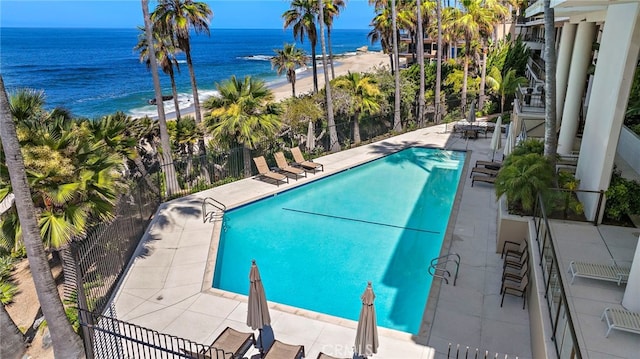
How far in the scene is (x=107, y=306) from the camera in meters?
9.29

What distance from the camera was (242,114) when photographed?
16438 millimetres

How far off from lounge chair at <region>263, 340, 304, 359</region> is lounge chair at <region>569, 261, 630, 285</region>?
480 cm

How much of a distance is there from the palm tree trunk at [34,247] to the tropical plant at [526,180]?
939 cm

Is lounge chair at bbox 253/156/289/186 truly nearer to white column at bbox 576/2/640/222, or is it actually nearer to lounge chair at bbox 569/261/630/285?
white column at bbox 576/2/640/222

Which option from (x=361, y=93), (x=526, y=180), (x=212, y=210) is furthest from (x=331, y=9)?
(x=526, y=180)

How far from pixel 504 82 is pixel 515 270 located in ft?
72.8

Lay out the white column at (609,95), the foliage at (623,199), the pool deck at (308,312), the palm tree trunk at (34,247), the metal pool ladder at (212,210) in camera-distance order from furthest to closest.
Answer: the metal pool ladder at (212,210)
the foliage at (623,199)
the white column at (609,95)
the pool deck at (308,312)
the palm tree trunk at (34,247)

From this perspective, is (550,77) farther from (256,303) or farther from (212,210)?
(212,210)

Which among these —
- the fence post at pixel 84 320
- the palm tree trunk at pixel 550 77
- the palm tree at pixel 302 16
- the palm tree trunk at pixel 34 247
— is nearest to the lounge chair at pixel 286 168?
the palm tree trunk at pixel 550 77

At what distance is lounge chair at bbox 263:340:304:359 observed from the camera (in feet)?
23.1

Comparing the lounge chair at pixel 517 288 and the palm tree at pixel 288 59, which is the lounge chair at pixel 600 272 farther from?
the palm tree at pixel 288 59

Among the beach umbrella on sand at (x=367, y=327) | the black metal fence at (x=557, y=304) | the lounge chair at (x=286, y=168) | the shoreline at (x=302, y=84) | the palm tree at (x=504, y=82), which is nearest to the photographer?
the black metal fence at (x=557, y=304)

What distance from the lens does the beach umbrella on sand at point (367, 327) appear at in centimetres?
648

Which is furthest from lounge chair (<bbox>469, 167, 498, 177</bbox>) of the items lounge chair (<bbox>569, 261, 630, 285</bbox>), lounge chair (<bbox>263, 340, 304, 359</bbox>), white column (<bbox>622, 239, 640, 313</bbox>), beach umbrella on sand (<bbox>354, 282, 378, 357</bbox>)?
lounge chair (<bbox>263, 340, 304, 359</bbox>)
